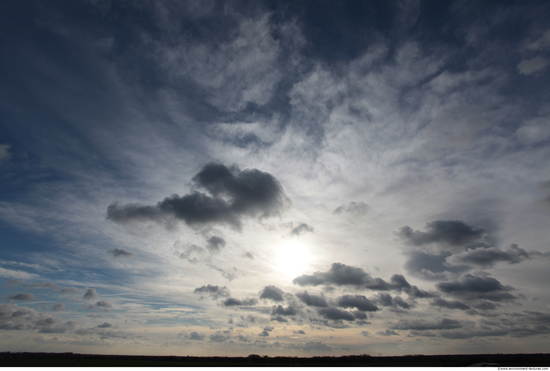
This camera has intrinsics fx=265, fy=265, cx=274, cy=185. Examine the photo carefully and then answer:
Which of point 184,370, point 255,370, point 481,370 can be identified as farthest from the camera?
point 481,370

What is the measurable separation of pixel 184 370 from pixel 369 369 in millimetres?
43812

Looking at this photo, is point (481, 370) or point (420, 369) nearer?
point (420, 369)

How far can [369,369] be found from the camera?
2474 inches

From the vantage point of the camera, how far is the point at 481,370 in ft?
396

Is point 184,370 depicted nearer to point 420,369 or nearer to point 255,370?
point 255,370

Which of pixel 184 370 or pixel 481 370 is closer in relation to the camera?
pixel 184 370

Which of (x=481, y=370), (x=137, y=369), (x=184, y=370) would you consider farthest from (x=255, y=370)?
(x=481, y=370)

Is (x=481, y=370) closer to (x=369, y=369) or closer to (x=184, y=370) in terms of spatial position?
(x=369, y=369)

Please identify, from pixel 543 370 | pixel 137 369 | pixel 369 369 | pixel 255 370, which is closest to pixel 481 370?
pixel 543 370

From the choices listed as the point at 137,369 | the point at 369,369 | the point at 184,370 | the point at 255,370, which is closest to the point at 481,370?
the point at 369,369

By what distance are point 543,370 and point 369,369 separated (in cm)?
3754

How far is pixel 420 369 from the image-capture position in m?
64.6

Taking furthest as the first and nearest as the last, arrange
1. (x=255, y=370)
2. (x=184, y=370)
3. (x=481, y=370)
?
Result: (x=481, y=370) < (x=184, y=370) < (x=255, y=370)

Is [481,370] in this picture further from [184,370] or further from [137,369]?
[137,369]
